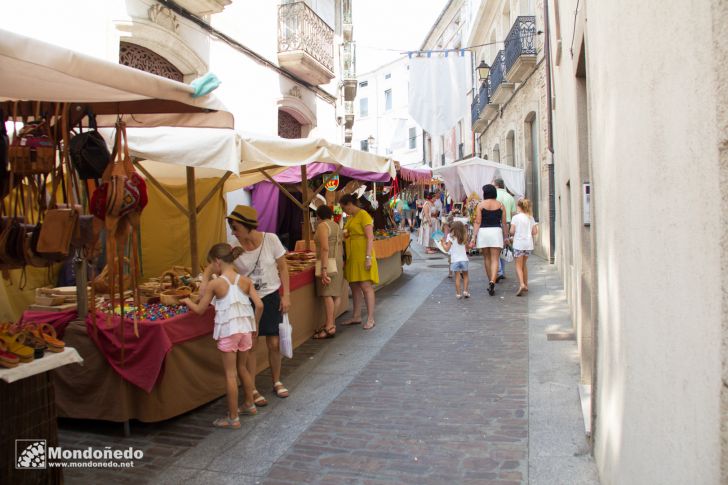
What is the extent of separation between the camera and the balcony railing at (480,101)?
72.0 feet

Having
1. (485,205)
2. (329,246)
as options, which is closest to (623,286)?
(329,246)

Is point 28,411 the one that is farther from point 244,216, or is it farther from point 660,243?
point 660,243

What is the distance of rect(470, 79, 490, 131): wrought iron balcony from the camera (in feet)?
72.4

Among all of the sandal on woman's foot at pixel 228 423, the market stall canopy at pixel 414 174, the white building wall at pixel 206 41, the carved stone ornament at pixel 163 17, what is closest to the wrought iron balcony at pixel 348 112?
the white building wall at pixel 206 41

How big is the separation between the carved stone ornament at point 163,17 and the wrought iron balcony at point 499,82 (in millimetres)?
10779

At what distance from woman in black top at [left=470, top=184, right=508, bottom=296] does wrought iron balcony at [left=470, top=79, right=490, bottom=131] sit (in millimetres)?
12331

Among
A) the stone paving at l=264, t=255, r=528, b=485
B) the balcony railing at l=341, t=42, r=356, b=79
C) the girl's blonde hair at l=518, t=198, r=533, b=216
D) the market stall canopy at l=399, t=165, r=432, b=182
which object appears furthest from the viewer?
the balcony railing at l=341, t=42, r=356, b=79

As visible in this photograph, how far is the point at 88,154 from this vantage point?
3395 mm

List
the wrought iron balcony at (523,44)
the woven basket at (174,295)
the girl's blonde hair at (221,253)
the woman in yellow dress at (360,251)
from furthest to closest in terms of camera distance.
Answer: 1. the wrought iron balcony at (523,44)
2. the woman in yellow dress at (360,251)
3. the woven basket at (174,295)
4. the girl's blonde hair at (221,253)

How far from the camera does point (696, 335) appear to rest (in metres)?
1.56

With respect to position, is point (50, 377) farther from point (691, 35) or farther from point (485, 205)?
point (485, 205)

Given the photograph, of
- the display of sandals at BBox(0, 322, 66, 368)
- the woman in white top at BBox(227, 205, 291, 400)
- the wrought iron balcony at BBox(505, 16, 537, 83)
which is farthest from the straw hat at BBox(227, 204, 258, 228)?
the wrought iron balcony at BBox(505, 16, 537, 83)

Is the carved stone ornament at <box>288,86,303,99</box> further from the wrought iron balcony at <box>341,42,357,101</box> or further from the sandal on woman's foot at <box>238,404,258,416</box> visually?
the sandal on woman's foot at <box>238,404,258,416</box>

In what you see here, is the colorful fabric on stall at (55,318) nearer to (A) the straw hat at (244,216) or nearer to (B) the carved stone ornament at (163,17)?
(A) the straw hat at (244,216)
